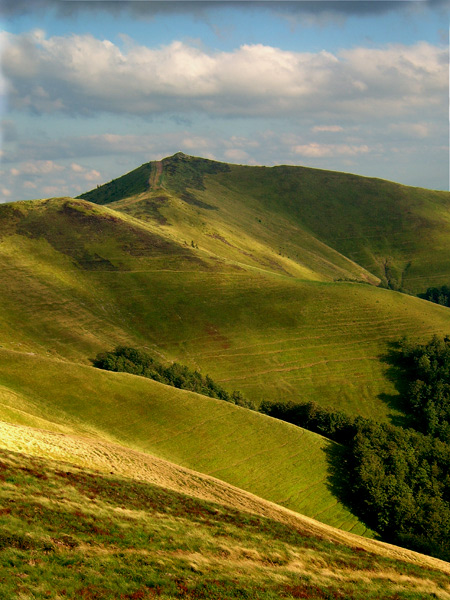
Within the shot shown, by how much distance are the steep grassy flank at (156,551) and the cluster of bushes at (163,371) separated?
254ft

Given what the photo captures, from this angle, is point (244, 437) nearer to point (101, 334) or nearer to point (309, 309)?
point (101, 334)

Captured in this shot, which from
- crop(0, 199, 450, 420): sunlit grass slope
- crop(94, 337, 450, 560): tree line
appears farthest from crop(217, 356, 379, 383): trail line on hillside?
crop(94, 337, 450, 560): tree line

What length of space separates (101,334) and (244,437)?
81.2 m

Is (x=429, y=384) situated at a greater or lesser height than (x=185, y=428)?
greater

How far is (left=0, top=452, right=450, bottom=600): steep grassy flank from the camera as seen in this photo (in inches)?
1024

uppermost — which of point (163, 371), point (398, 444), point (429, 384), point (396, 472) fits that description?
point (429, 384)

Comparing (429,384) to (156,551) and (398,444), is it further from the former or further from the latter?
(156,551)

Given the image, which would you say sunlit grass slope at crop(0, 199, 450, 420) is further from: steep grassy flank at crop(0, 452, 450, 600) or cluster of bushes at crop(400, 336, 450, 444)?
steep grassy flank at crop(0, 452, 450, 600)

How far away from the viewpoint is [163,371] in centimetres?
13488

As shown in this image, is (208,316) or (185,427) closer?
(185,427)

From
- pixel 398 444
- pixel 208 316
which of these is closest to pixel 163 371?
pixel 208 316

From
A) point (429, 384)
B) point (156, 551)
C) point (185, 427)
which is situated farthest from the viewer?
point (429, 384)

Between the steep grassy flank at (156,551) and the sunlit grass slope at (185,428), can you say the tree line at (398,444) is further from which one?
the steep grassy flank at (156,551)

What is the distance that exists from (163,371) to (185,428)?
53.0 meters
